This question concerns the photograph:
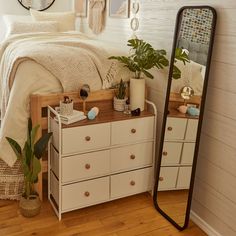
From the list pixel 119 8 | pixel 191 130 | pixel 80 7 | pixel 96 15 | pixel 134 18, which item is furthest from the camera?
pixel 80 7

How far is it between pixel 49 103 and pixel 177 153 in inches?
37.3

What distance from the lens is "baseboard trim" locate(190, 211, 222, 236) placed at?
2.07m

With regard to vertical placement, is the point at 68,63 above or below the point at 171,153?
above

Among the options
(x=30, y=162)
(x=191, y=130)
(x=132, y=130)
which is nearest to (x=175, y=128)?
(x=191, y=130)

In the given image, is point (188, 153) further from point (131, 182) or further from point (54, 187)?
point (54, 187)

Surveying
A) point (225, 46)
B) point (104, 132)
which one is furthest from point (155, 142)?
point (225, 46)

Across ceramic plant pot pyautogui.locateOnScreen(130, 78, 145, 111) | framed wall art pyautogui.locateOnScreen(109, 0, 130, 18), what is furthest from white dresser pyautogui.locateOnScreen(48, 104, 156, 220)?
framed wall art pyautogui.locateOnScreen(109, 0, 130, 18)

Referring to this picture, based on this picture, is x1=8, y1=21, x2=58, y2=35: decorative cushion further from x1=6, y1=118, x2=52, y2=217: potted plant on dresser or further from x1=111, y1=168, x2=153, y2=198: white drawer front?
x1=111, y1=168, x2=153, y2=198: white drawer front

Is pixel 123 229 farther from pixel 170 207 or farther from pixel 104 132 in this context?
pixel 104 132

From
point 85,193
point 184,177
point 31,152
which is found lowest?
point 85,193

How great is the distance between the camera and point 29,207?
86.5 inches

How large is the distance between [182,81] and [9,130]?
1.25 m

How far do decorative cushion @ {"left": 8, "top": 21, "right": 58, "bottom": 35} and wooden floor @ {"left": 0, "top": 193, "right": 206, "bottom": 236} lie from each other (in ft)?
7.21

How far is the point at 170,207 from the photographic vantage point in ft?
7.48
